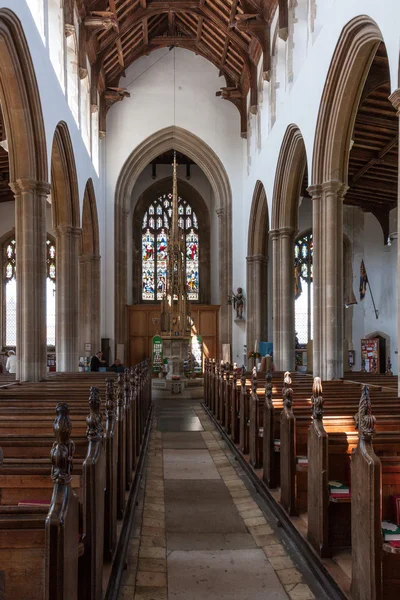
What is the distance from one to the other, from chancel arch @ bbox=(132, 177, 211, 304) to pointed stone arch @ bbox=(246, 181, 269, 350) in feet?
13.6

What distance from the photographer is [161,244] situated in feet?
73.3

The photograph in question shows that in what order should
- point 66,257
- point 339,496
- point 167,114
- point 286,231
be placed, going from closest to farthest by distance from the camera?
point 339,496, point 66,257, point 286,231, point 167,114

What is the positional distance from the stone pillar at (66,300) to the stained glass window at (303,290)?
968cm

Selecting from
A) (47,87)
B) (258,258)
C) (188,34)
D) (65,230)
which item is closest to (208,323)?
(258,258)

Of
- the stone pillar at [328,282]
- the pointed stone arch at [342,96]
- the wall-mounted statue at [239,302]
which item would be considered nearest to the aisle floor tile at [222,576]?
the stone pillar at [328,282]

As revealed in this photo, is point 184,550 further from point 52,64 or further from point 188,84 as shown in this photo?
point 188,84

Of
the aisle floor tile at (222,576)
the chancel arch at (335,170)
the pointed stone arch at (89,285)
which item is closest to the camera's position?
the aisle floor tile at (222,576)

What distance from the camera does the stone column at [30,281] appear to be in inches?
380

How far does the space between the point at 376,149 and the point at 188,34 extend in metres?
7.43

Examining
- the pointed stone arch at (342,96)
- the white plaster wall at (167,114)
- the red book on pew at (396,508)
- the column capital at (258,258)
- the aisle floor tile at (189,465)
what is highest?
the white plaster wall at (167,114)

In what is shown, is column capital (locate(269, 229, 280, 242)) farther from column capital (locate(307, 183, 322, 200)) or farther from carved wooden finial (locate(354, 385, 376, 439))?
carved wooden finial (locate(354, 385, 376, 439))

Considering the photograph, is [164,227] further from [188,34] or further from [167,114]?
[188,34]

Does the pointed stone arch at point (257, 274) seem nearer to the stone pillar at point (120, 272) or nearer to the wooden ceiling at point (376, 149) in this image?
the wooden ceiling at point (376, 149)

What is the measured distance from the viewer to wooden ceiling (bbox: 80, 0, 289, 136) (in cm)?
1419
